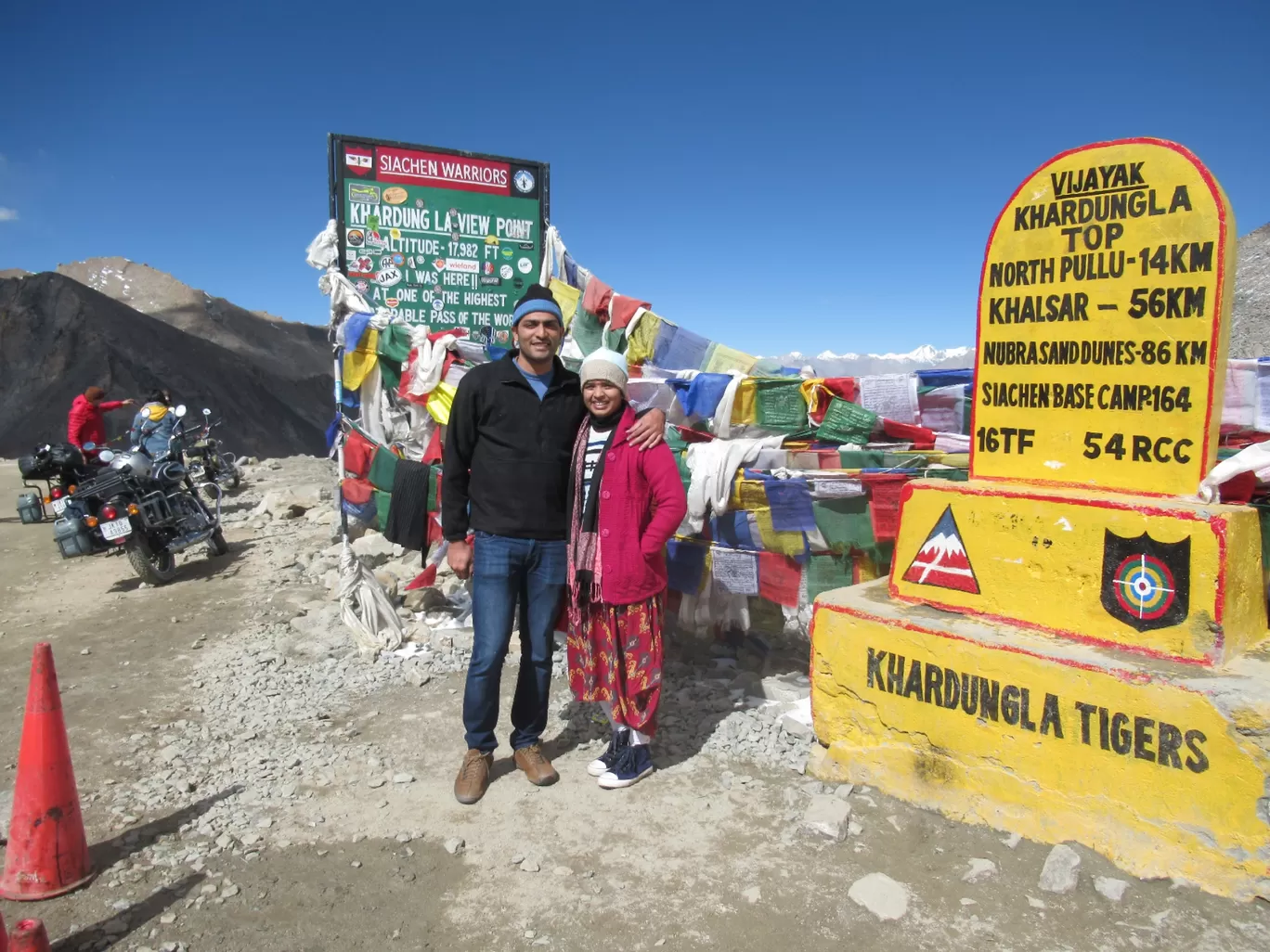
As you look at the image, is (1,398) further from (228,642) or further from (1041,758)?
(1041,758)

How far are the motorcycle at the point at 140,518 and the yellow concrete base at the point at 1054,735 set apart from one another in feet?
22.2

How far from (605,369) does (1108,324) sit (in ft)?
6.21

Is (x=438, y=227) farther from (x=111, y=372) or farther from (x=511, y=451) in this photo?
(x=111, y=372)

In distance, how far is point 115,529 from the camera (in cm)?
758

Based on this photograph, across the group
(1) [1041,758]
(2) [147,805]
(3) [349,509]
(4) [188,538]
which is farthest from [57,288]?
(1) [1041,758]

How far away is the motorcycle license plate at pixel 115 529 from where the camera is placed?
7.56 meters

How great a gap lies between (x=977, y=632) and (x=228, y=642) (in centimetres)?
497

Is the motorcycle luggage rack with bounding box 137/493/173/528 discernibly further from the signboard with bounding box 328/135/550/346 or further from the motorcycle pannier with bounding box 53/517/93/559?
the signboard with bounding box 328/135/550/346

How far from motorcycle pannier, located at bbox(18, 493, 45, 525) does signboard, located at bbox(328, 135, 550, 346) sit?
20.3ft

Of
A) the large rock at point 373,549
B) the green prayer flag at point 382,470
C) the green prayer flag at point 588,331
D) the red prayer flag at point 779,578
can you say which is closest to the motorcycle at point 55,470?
the large rock at point 373,549

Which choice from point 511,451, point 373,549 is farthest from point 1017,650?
point 373,549

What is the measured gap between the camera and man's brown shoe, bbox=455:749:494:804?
339cm

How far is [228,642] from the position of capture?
5.82m

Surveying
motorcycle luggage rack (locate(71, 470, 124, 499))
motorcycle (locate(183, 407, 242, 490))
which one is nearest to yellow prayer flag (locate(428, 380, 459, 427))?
motorcycle luggage rack (locate(71, 470, 124, 499))
